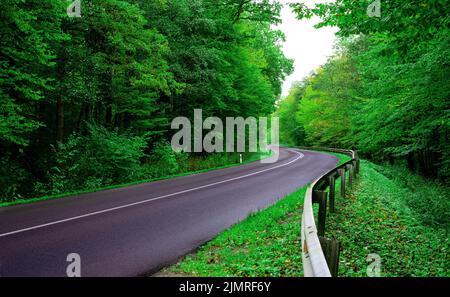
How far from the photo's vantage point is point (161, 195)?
11.0 meters

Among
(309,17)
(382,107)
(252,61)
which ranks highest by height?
(252,61)

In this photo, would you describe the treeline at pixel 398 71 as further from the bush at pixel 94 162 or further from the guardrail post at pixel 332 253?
the bush at pixel 94 162

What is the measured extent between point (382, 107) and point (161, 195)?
1064 centimetres

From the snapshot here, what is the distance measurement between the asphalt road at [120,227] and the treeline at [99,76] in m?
3.26

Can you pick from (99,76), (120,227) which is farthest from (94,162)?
(120,227)

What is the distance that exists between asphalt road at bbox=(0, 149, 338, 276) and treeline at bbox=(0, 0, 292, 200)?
3264mm

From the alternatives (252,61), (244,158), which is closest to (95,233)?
(244,158)

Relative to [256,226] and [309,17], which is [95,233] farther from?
[309,17]

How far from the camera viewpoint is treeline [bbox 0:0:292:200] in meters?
11.1

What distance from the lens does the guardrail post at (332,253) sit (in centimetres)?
286

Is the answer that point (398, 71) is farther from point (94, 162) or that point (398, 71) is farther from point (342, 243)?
point (94, 162)

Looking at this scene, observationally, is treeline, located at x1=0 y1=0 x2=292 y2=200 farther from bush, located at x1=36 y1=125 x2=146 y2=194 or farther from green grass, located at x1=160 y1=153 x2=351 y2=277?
green grass, located at x1=160 y1=153 x2=351 y2=277

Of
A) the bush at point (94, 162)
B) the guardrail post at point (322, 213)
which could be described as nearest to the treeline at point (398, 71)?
the guardrail post at point (322, 213)

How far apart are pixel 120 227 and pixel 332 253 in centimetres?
537
